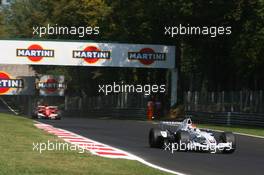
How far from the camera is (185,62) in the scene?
7112cm

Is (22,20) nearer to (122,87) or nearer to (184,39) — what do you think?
(122,87)

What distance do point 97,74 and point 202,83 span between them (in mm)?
13226

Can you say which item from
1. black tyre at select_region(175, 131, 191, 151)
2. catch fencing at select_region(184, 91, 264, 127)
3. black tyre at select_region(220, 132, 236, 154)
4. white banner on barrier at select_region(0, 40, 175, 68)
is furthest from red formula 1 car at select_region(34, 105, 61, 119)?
black tyre at select_region(220, 132, 236, 154)

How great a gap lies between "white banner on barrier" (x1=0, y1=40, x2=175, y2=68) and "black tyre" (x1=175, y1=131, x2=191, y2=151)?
30.1 meters

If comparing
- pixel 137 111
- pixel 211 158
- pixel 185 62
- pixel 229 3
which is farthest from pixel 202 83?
pixel 211 158

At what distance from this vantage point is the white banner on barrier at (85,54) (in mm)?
47000

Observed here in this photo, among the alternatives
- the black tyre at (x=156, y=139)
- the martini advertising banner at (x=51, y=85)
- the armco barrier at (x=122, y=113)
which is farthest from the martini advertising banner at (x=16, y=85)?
the black tyre at (x=156, y=139)

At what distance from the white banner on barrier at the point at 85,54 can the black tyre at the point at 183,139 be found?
30079 millimetres

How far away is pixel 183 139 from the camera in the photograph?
17562 mm

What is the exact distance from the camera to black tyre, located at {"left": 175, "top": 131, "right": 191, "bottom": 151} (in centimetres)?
1742

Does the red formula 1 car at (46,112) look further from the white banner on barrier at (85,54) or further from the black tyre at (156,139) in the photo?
the black tyre at (156,139)

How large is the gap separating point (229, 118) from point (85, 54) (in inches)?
517

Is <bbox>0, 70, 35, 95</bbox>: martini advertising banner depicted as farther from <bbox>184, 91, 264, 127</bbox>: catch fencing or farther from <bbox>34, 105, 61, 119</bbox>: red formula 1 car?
<bbox>184, 91, 264, 127</bbox>: catch fencing

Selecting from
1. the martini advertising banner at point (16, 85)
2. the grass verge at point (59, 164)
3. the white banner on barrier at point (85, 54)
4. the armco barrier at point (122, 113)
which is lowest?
the armco barrier at point (122, 113)
